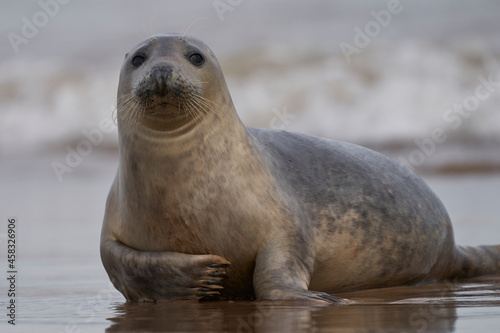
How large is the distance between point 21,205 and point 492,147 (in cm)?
793

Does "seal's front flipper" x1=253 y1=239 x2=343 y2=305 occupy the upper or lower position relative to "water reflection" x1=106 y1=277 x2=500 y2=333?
upper

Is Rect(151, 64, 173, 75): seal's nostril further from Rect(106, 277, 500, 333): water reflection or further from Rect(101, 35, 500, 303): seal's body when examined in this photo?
Rect(106, 277, 500, 333): water reflection

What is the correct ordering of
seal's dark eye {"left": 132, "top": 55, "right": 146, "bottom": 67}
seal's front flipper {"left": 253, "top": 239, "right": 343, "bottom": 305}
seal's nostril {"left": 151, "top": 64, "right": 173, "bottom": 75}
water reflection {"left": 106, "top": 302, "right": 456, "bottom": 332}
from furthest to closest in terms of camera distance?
seal's dark eye {"left": 132, "top": 55, "right": 146, "bottom": 67} → seal's nostril {"left": 151, "top": 64, "right": 173, "bottom": 75} → seal's front flipper {"left": 253, "top": 239, "right": 343, "bottom": 305} → water reflection {"left": 106, "top": 302, "right": 456, "bottom": 332}

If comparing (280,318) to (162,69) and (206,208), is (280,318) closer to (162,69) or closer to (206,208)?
(206,208)

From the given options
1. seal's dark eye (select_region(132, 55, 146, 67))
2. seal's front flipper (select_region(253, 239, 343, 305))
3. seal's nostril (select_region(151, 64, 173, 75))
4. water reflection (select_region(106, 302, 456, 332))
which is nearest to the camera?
water reflection (select_region(106, 302, 456, 332))

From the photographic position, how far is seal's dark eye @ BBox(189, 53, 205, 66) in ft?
14.1

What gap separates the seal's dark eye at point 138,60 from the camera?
4294mm

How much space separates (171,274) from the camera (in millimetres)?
4117

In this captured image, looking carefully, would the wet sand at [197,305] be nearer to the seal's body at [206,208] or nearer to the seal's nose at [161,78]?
the seal's body at [206,208]

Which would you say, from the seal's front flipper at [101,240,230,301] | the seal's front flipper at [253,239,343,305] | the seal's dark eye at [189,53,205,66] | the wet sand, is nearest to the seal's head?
the seal's dark eye at [189,53,205,66]

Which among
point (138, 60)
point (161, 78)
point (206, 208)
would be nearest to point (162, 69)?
point (161, 78)

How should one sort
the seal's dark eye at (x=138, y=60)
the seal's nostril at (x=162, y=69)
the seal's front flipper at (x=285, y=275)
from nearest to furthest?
the seal's front flipper at (x=285, y=275)
the seal's nostril at (x=162, y=69)
the seal's dark eye at (x=138, y=60)

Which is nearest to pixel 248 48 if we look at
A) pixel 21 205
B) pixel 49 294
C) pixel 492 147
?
pixel 492 147

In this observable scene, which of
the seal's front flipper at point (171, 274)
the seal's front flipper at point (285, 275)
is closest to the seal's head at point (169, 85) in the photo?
the seal's front flipper at point (171, 274)
